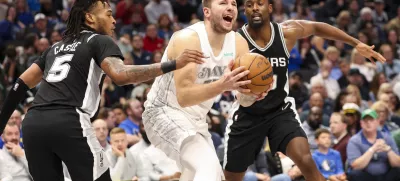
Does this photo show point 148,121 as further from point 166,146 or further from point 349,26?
point 349,26

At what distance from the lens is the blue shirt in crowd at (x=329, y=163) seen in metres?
10.8

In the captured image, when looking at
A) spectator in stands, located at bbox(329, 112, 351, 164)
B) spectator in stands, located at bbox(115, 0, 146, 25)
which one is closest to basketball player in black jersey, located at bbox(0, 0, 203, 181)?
spectator in stands, located at bbox(329, 112, 351, 164)

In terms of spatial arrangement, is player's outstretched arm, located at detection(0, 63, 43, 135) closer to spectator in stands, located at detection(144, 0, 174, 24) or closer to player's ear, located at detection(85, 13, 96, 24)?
player's ear, located at detection(85, 13, 96, 24)

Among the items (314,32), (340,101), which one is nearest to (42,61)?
(314,32)

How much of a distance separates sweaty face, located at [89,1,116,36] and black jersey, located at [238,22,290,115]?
197 centimetres

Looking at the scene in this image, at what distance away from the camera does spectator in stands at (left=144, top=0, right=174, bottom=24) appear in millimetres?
17688

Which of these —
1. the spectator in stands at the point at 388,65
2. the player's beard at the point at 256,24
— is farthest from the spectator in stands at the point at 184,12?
the player's beard at the point at 256,24

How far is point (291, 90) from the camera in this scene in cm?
1388

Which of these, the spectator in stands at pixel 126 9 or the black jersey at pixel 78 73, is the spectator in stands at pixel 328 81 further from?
the black jersey at pixel 78 73

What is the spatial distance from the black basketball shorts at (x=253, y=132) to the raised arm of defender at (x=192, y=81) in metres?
1.52

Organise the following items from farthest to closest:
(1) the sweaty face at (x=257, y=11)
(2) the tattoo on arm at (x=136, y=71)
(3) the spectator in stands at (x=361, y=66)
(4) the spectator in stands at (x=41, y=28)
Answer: (3) the spectator in stands at (x=361, y=66), (4) the spectator in stands at (x=41, y=28), (1) the sweaty face at (x=257, y=11), (2) the tattoo on arm at (x=136, y=71)

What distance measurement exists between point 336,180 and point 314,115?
82.6 inches

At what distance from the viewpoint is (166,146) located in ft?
23.0

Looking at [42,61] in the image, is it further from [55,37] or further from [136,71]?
→ [55,37]
